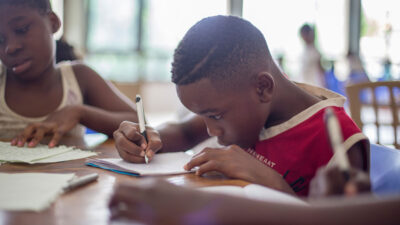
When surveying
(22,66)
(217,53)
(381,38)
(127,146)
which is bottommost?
(381,38)

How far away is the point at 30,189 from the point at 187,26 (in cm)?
543

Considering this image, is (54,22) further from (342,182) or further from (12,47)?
(342,182)

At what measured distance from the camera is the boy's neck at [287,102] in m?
0.81

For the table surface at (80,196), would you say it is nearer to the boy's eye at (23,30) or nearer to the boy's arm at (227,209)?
the boy's arm at (227,209)

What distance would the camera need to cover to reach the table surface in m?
0.42

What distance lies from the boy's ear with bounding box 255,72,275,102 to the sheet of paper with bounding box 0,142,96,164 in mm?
440

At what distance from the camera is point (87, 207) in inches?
18.5

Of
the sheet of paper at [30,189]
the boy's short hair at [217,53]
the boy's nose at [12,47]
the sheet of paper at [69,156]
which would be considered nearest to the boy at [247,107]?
the boy's short hair at [217,53]

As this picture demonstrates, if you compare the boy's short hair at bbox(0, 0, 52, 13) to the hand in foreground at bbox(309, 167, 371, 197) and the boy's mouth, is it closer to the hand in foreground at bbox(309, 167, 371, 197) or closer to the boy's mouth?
the boy's mouth

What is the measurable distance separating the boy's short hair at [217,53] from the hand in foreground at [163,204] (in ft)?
1.27

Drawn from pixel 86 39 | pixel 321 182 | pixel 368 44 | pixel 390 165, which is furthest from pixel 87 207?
pixel 368 44

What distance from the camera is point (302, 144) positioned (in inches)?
29.6

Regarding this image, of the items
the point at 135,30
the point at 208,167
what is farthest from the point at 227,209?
the point at 135,30

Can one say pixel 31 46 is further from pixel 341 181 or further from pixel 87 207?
pixel 341 181
